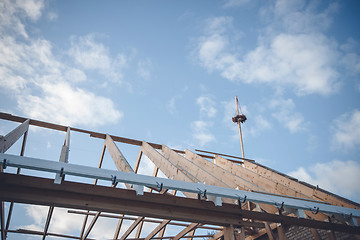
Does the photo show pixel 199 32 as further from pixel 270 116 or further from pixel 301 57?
pixel 270 116

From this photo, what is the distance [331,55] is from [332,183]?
10.9 metres

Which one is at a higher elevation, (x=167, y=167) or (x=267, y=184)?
(x=167, y=167)

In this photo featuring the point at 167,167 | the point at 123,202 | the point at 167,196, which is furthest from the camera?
the point at 167,167

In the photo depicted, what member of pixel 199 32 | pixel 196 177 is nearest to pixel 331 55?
pixel 199 32

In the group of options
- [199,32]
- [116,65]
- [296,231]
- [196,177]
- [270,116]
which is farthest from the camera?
[270,116]

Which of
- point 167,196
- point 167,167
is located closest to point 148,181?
point 167,196

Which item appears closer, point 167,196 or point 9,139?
point 167,196

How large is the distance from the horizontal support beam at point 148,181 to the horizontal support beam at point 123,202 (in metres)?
0.57

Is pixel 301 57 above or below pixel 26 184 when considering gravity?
above

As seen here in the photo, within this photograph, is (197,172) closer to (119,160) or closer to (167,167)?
(167,167)

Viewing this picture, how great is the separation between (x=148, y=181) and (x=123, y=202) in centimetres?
82

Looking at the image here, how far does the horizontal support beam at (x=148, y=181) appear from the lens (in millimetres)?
3562

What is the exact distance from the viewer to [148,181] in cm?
399

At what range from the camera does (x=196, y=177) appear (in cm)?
555
